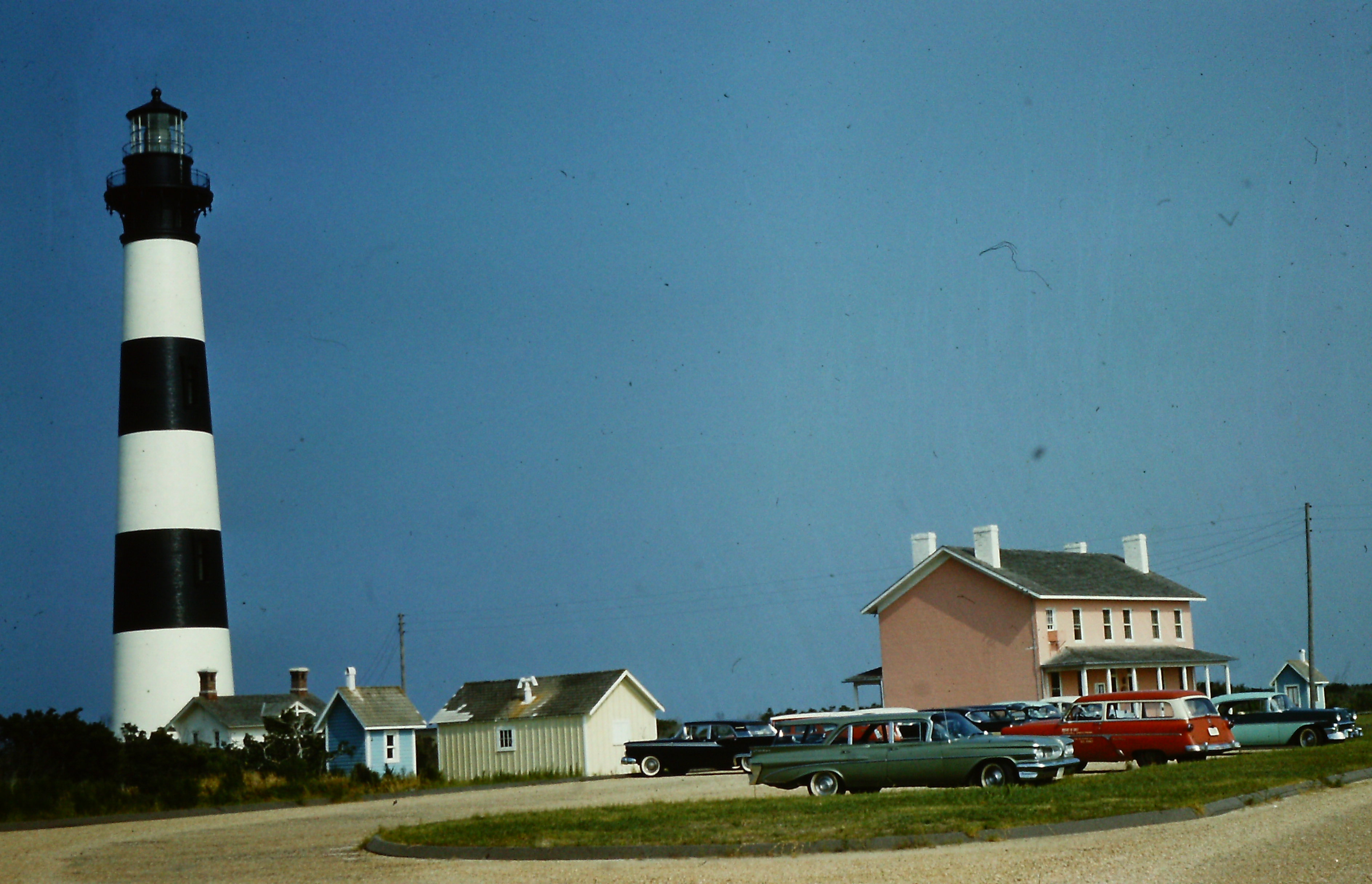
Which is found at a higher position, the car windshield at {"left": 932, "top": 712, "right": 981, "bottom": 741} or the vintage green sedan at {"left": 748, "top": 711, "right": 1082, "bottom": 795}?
the car windshield at {"left": 932, "top": 712, "right": 981, "bottom": 741}

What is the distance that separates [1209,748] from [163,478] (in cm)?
2964

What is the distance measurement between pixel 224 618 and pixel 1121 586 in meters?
37.2

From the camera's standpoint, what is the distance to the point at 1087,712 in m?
31.0

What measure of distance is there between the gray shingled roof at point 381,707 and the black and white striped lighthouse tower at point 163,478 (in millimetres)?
8463

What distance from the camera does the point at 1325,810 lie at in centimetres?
1817

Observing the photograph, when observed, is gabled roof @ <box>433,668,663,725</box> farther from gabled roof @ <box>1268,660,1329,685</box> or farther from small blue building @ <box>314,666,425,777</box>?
gabled roof @ <box>1268,660,1329,685</box>

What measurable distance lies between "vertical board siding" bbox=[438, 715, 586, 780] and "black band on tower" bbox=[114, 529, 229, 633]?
36.6 feet

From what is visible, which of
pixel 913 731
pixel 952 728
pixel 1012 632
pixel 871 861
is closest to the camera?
pixel 871 861

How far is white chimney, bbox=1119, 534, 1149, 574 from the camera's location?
66.4m

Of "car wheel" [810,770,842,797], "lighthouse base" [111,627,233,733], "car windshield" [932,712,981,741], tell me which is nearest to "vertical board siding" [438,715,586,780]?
"lighthouse base" [111,627,233,733]

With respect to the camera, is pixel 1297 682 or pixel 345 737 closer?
pixel 345 737

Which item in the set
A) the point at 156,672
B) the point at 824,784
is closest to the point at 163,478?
the point at 156,672

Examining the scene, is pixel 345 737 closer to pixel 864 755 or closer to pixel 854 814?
pixel 864 755

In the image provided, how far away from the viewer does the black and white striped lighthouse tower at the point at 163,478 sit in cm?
4216
